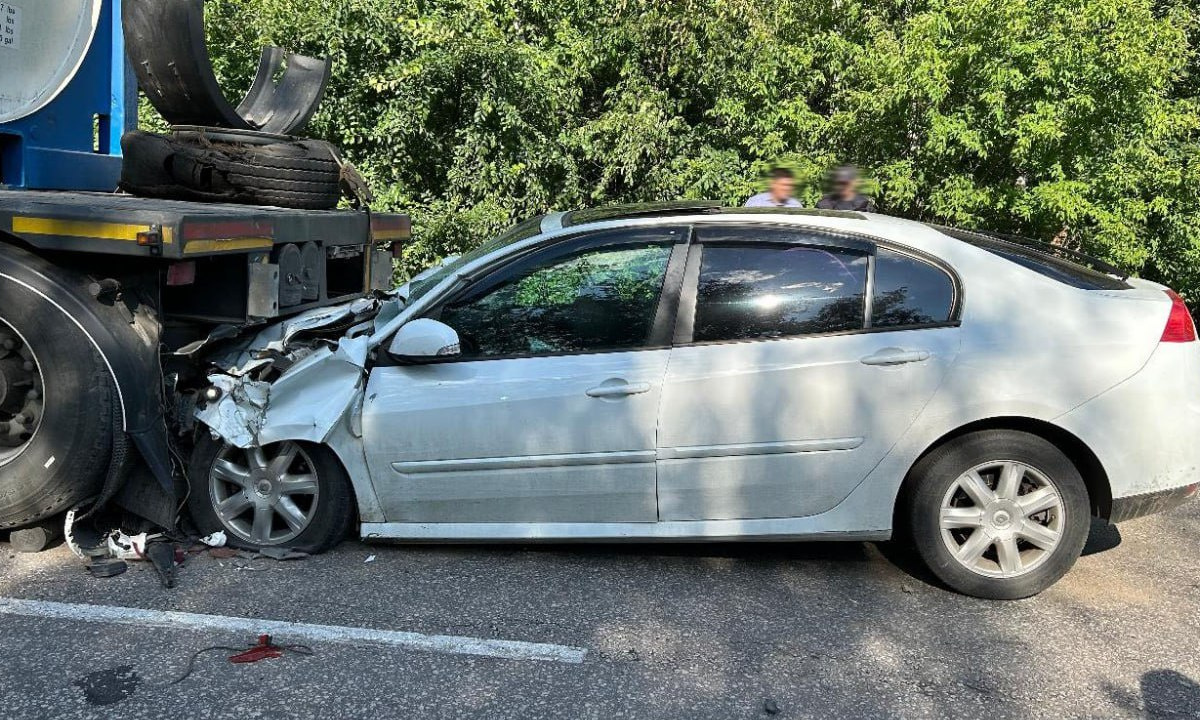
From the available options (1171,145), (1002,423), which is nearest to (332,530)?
(1002,423)

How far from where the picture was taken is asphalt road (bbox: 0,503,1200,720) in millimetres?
3215

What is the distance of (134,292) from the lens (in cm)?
425

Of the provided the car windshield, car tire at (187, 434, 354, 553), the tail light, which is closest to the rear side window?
the tail light

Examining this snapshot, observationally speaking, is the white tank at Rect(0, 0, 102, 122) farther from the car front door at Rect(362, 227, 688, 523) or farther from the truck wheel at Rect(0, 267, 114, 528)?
the car front door at Rect(362, 227, 688, 523)

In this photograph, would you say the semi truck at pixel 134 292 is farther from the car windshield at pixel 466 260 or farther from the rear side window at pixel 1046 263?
the rear side window at pixel 1046 263

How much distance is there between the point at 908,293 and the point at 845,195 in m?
3.00

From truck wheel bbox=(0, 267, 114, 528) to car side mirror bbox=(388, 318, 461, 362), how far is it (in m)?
1.20

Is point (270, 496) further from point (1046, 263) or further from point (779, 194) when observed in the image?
point (779, 194)

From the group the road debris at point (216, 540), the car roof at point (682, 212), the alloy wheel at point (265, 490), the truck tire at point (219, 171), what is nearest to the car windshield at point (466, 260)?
the car roof at point (682, 212)

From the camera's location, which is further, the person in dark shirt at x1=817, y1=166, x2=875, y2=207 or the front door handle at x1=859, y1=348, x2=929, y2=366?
the person in dark shirt at x1=817, y1=166, x2=875, y2=207

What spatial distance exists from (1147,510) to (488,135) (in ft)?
22.8

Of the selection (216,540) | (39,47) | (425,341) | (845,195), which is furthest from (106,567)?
(845,195)

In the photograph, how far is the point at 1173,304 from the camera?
4082 mm

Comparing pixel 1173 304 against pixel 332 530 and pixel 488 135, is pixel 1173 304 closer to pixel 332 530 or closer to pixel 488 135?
pixel 332 530
